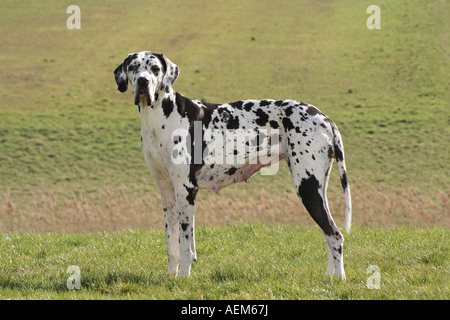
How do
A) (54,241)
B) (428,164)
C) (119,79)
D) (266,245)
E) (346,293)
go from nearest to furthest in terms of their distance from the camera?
1. (346,293)
2. (119,79)
3. (266,245)
4. (54,241)
5. (428,164)

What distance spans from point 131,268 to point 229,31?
42393 millimetres

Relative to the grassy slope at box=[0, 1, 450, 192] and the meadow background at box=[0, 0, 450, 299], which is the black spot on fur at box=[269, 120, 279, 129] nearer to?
the meadow background at box=[0, 0, 450, 299]

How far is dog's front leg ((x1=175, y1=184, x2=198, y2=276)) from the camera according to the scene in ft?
22.7

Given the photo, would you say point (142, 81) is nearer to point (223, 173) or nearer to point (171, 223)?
point (223, 173)

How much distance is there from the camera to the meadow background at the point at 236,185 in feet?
24.0

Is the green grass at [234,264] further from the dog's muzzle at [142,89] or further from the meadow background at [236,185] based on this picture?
the dog's muzzle at [142,89]

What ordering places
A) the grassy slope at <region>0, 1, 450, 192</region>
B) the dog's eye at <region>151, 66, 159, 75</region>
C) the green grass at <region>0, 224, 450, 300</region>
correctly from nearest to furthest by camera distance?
the green grass at <region>0, 224, 450, 300</region> → the dog's eye at <region>151, 66, 159, 75</region> → the grassy slope at <region>0, 1, 450, 192</region>

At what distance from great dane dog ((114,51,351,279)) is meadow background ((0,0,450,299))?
69 cm

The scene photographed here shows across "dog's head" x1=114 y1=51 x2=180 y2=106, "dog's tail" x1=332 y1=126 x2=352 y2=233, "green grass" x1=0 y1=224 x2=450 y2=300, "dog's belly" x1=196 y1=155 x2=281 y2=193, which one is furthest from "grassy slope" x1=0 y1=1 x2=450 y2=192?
"dog's head" x1=114 y1=51 x2=180 y2=106

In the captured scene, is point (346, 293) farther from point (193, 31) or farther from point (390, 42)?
point (193, 31)

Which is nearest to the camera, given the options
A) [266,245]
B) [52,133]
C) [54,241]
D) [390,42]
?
[266,245]

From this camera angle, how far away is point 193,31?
4794 centimetres

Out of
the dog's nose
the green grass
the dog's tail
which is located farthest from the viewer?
the dog's tail

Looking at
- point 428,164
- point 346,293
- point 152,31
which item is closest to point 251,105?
point 346,293
